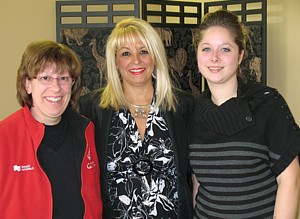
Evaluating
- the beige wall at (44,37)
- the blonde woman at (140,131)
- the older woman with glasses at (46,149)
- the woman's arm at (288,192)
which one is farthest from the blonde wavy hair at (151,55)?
the beige wall at (44,37)

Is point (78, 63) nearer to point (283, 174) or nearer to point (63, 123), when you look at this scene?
point (63, 123)

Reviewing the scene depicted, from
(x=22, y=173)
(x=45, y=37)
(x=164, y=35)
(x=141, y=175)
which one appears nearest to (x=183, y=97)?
(x=141, y=175)

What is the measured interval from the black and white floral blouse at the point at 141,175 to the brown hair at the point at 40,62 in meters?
0.41

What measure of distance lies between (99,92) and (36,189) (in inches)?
29.3

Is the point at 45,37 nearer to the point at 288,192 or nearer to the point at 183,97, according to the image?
the point at 183,97

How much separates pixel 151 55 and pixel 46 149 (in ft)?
2.25

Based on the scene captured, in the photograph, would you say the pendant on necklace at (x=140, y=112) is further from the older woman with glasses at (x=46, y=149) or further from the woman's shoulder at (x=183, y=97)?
the older woman with glasses at (x=46, y=149)

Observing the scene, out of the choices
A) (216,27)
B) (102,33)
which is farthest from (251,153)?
(102,33)

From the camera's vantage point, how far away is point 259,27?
11.2ft

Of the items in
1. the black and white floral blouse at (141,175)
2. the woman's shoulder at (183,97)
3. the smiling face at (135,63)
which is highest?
the smiling face at (135,63)

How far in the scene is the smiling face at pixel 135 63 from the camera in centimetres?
213

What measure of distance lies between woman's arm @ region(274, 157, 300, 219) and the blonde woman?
0.49 m

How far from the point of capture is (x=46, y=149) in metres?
1.75

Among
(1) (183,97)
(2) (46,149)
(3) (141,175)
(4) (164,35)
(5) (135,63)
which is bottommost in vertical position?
(3) (141,175)
